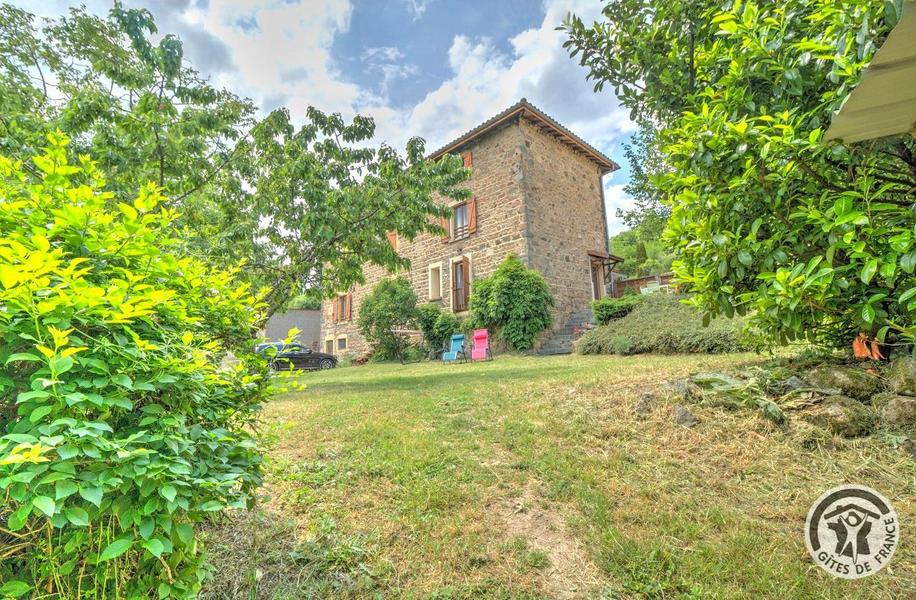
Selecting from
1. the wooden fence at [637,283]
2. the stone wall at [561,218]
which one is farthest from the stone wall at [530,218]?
the wooden fence at [637,283]

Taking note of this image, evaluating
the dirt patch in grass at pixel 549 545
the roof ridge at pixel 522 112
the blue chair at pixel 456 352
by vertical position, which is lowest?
the dirt patch in grass at pixel 549 545

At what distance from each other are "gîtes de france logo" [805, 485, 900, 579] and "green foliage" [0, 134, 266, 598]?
2.28m

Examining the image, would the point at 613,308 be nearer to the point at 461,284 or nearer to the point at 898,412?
the point at 461,284

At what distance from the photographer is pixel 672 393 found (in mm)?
3158

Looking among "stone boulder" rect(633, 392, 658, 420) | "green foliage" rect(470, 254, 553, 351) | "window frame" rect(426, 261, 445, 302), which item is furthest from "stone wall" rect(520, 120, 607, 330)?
"stone boulder" rect(633, 392, 658, 420)

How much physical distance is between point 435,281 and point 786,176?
39.0 feet

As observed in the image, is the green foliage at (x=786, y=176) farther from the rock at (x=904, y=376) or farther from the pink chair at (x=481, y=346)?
the pink chair at (x=481, y=346)

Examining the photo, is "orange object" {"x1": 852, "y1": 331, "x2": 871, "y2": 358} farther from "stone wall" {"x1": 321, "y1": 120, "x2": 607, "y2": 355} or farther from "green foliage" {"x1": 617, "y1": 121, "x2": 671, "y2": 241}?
"green foliage" {"x1": 617, "y1": 121, "x2": 671, "y2": 241}

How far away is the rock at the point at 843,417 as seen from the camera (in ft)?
7.77

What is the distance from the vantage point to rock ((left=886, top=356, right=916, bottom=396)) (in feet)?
7.75

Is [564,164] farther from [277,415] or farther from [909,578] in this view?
[909,578]

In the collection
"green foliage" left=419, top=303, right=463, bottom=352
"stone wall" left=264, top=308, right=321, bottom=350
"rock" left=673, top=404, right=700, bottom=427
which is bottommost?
"rock" left=673, top=404, right=700, bottom=427

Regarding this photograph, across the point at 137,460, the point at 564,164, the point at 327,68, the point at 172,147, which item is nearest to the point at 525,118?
the point at 564,164

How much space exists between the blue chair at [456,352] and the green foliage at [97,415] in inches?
377
